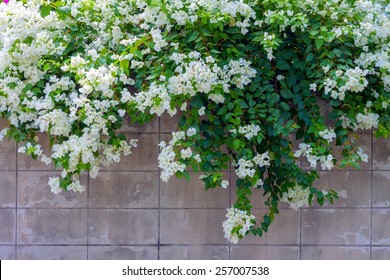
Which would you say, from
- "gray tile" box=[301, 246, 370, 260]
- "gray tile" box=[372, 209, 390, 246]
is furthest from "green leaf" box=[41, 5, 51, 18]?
"gray tile" box=[372, 209, 390, 246]

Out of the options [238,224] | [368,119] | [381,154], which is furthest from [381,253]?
[238,224]

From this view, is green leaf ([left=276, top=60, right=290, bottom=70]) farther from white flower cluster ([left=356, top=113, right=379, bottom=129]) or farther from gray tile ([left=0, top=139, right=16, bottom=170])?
gray tile ([left=0, top=139, right=16, bottom=170])

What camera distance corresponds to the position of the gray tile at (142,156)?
383cm

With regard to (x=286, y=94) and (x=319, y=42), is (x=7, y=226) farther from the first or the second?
(x=319, y=42)

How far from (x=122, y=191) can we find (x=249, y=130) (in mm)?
951

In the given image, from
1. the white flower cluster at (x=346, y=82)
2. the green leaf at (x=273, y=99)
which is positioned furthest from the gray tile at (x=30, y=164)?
the white flower cluster at (x=346, y=82)

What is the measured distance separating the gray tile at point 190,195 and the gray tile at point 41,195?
50 centimetres

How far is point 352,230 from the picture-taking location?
386 centimetres

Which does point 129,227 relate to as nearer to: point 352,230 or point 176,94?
point 176,94

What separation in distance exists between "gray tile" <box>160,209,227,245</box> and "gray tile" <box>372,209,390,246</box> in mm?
904

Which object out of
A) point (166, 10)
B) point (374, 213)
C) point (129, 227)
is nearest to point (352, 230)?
point (374, 213)

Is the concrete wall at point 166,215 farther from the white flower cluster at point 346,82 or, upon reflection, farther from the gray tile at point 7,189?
the white flower cluster at point 346,82

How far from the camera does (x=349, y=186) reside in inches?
151

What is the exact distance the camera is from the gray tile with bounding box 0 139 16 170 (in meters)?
3.87
